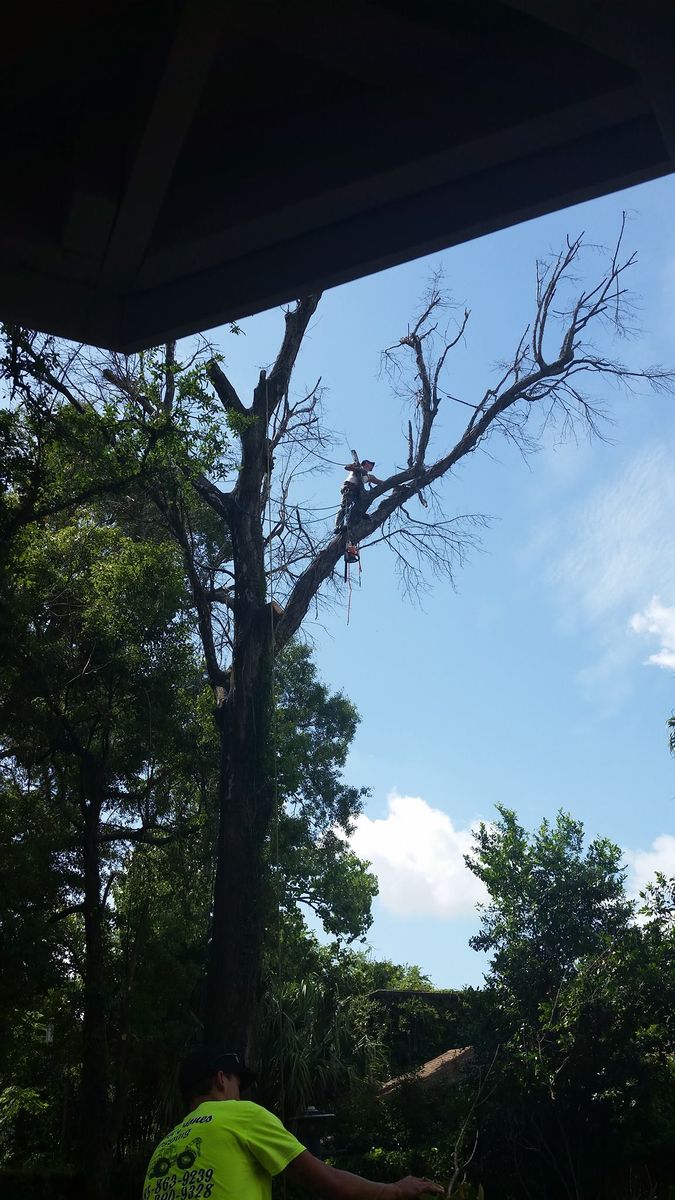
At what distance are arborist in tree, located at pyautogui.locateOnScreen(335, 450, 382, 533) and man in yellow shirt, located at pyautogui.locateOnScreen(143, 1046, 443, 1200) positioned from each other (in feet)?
31.0

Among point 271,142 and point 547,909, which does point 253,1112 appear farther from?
point 547,909

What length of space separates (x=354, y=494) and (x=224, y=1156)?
9.65 meters

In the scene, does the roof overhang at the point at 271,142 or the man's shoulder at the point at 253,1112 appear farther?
the roof overhang at the point at 271,142

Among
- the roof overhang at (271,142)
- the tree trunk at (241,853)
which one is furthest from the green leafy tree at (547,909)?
the roof overhang at (271,142)

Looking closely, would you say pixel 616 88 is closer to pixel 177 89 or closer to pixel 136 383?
pixel 177 89

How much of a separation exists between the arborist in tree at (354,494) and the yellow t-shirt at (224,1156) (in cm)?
947

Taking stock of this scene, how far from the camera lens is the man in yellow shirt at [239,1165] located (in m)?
2.32

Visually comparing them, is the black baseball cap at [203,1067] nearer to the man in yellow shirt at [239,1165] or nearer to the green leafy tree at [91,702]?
the man in yellow shirt at [239,1165]

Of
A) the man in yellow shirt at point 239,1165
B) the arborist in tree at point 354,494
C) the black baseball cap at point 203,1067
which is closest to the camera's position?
the man in yellow shirt at point 239,1165

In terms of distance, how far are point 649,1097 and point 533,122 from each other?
27.1ft

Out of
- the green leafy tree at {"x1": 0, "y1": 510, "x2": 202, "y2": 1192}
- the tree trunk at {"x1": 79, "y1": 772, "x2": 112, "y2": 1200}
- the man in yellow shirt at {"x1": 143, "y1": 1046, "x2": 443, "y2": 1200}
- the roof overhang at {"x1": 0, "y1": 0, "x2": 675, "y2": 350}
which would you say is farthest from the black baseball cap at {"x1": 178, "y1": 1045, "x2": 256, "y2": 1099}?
the tree trunk at {"x1": 79, "y1": 772, "x2": 112, "y2": 1200}

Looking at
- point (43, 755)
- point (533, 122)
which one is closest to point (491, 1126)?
point (43, 755)

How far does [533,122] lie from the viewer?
363 centimetres

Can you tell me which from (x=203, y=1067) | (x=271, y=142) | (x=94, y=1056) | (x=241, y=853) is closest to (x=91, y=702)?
(x=241, y=853)
